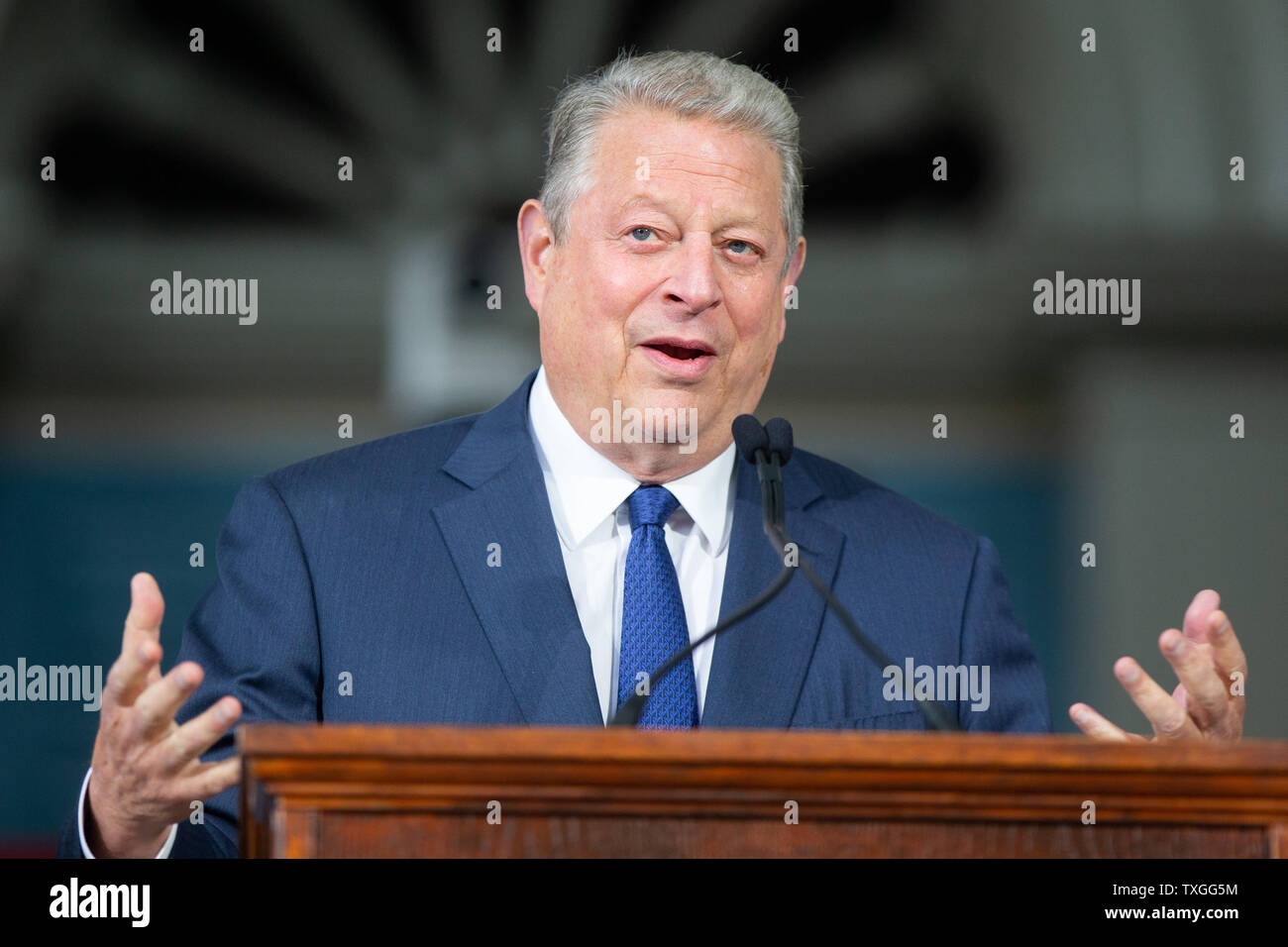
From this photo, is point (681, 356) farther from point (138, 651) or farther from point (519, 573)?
point (138, 651)

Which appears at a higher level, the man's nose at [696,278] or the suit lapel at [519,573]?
the man's nose at [696,278]

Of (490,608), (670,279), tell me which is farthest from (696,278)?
(490,608)

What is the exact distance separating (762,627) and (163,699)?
2.80ft

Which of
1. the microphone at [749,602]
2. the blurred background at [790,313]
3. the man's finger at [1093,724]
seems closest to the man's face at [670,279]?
the microphone at [749,602]

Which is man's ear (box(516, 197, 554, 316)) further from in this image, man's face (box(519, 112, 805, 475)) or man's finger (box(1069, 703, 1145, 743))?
man's finger (box(1069, 703, 1145, 743))

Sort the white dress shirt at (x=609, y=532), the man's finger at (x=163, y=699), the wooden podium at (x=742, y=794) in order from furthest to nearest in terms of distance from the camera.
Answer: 1. the white dress shirt at (x=609, y=532)
2. the man's finger at (x=163, y=699)
3. the wooden podium at (x=742, y=794)

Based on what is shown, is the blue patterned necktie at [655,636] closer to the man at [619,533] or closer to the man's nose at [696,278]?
the man at [619,533]

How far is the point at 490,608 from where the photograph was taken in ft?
6.65

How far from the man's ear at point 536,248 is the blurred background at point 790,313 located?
294 centimetres

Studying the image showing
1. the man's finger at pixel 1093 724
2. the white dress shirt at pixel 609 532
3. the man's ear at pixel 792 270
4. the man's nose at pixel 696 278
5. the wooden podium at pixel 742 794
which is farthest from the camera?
the man's ear at pixel 792 270

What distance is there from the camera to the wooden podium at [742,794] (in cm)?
130

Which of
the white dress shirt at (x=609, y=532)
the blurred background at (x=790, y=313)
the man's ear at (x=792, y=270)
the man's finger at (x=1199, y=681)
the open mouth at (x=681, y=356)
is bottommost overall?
the man's finger at (x=1199, y=681)

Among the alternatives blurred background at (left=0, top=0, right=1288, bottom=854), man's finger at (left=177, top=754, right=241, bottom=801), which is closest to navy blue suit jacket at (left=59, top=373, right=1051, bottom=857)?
man's finger at (left=177, top=754, right=241, bottom=801)
